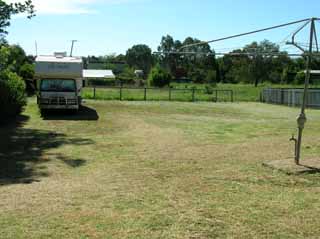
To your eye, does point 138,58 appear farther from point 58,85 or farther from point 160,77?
point 58,85

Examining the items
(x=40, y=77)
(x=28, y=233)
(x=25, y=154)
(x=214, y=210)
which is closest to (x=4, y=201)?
(x=28, y=233)

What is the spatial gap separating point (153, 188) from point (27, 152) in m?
5.32

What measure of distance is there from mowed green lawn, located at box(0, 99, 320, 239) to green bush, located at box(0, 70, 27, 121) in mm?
4200

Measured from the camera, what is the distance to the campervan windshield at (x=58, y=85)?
24109 millimetres

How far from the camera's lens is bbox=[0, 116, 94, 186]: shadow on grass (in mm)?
9539

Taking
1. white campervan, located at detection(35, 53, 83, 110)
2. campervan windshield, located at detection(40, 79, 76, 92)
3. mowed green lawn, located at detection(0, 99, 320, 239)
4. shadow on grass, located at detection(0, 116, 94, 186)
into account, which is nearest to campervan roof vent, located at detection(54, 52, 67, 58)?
white campervan, located at detection(35, 53, 83, 110)

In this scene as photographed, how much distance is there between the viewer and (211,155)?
11.9m

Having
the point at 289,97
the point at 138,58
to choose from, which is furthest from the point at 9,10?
the point at 138,58

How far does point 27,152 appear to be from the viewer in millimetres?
12625

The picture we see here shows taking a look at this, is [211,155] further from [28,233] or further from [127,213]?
[28,233]

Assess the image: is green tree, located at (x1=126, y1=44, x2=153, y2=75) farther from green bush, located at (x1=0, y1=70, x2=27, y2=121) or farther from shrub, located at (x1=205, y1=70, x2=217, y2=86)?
green bush, located at (x1=0, y1=70, x2=27, y2=121)

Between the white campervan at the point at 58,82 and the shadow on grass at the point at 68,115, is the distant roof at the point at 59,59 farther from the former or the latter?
the shadow on grass at the point at 68,115

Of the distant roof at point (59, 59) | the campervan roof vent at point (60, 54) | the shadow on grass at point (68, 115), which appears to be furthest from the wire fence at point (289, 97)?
the shadow on grass at point (68, 115)

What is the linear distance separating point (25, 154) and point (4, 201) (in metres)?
5.18
